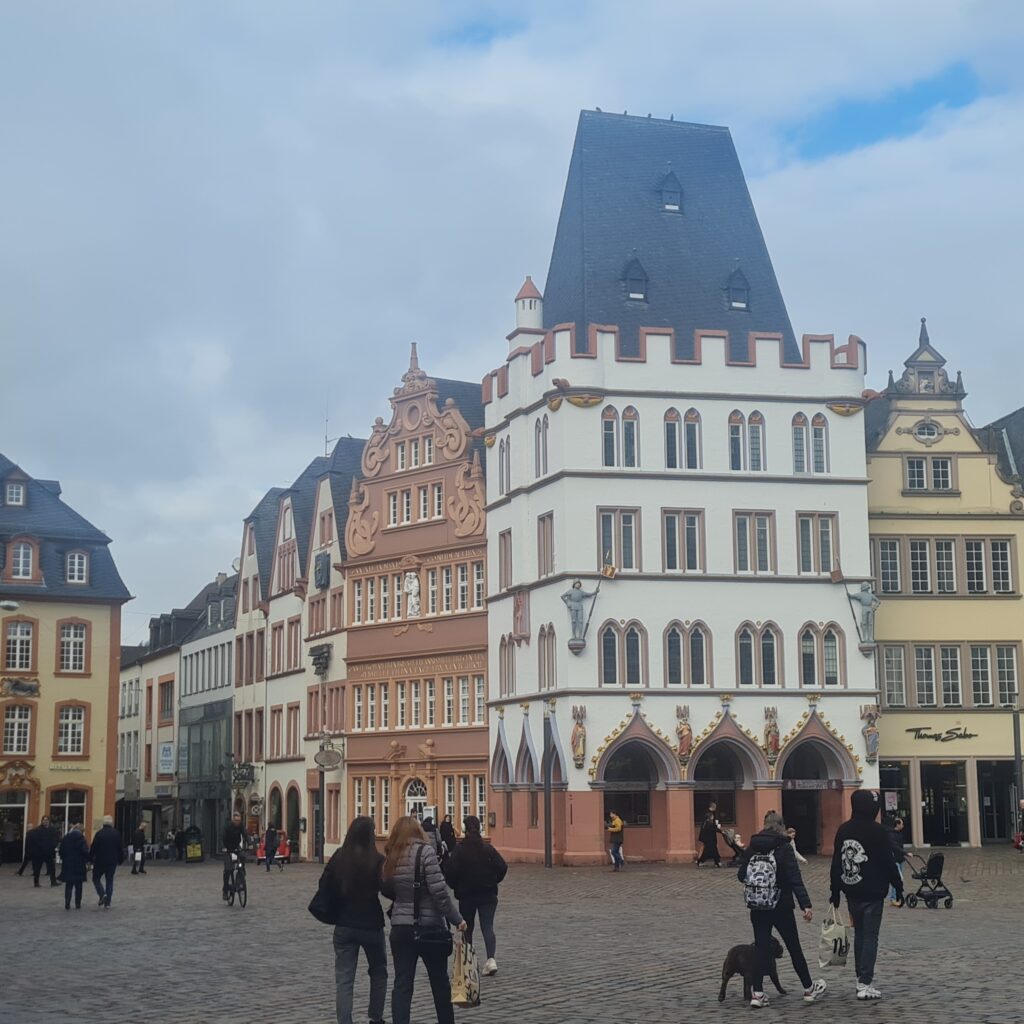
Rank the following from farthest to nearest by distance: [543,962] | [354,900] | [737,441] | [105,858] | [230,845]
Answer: [737,441] < [230,845] < [105,858] < [543,962] < [354,900]

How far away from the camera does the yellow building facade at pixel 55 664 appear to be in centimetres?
6981

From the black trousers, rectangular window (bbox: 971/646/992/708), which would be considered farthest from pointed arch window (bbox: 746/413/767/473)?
the black trousers

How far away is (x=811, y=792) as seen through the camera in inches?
2144

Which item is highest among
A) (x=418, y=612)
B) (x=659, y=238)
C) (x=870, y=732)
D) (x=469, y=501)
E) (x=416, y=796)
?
(x=659, y=238)

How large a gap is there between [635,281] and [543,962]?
3775 cm

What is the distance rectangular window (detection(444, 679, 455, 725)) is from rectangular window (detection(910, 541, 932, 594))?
16222 mm

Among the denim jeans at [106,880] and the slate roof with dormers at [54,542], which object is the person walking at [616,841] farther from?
the slate roof with dormers at [54,542]

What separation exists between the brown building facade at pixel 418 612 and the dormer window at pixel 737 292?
9800 millimetres

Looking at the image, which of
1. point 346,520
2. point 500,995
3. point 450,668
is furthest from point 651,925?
Result: point 346,520

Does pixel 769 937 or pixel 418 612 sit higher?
pixel 418 612

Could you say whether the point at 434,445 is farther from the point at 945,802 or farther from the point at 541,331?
the point at 945,802

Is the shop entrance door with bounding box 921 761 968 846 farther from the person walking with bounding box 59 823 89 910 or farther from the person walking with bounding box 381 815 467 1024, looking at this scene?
the person walking with bounding box 381 815 467 1024

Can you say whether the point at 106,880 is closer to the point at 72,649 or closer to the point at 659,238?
the point at 659,238

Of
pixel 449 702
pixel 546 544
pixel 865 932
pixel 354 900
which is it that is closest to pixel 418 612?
pixel 449 702
